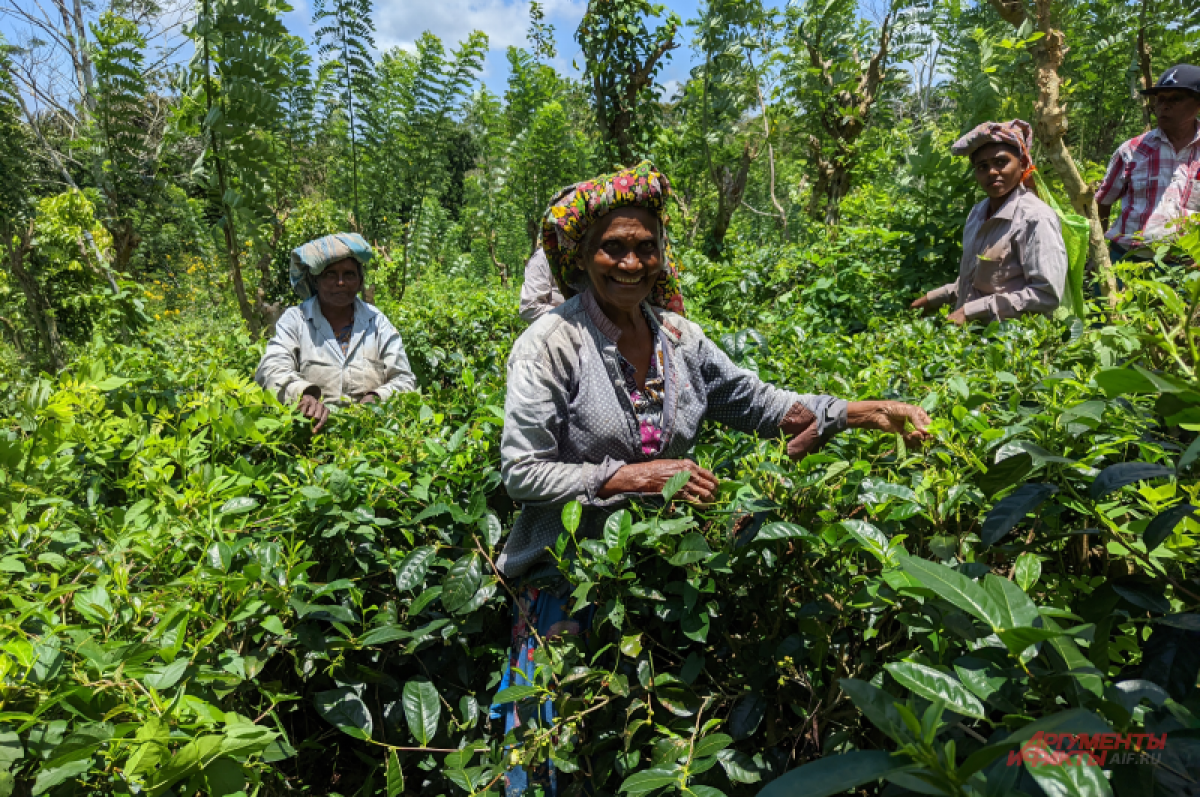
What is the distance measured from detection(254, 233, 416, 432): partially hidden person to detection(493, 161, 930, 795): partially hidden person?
6.39 ft

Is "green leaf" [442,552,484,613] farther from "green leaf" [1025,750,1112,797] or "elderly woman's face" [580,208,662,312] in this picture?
"green leaf" [1025,750,1112,797]

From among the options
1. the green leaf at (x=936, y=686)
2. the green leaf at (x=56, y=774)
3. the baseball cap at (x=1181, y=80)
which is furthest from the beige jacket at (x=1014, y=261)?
the green leaf at (x=56, y=774)

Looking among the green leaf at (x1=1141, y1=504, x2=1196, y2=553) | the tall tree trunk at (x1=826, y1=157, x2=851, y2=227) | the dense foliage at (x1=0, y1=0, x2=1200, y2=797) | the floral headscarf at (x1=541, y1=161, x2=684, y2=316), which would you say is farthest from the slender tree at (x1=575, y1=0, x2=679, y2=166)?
the green leaf at (x1=1141, y1=504, x2=1196, y2=553)

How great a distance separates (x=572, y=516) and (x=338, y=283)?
9.60ft

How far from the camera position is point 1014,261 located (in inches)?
137

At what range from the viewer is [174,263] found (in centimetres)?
2012

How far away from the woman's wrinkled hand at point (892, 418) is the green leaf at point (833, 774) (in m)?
1.16

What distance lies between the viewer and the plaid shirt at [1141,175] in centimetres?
397

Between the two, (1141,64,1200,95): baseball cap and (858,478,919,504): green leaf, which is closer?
(858,478,919,504): green leaf

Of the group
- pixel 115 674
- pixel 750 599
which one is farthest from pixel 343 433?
pixel 750 599

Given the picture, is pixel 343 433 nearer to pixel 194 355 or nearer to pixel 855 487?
pixel 855 487

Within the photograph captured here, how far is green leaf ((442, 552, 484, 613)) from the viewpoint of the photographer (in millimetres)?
1649

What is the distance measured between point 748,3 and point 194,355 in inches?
297

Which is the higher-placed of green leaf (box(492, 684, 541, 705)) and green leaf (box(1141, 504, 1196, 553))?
green leaf (box(1141, 504, 1196, 553))
